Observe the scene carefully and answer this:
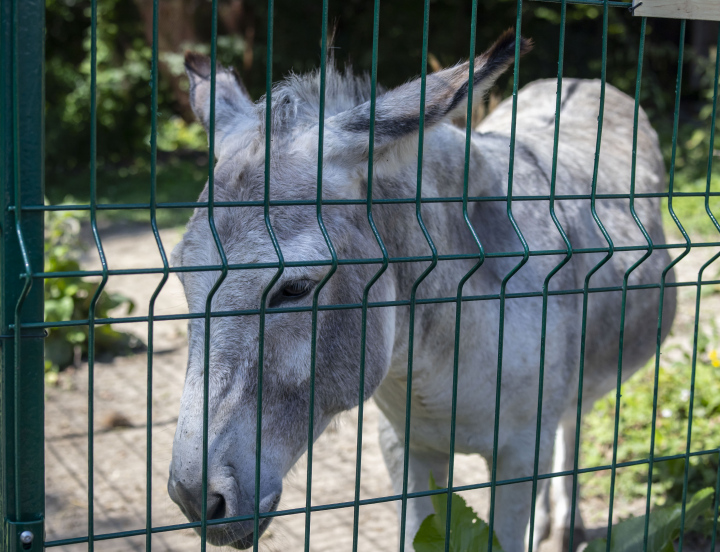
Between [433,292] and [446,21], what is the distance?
13605 mm

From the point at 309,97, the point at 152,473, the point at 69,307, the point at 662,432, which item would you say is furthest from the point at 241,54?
the point at 309,97

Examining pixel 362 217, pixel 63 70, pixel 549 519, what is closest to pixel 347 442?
pixel 549 519

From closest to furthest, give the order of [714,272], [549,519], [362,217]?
1. [362,217]
2. [549,519]
3. [714,272]

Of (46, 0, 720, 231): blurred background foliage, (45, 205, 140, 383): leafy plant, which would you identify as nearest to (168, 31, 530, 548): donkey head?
(45, 205, 140, 383): leafy plant

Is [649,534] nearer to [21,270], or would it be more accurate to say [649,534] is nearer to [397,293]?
[397,293]

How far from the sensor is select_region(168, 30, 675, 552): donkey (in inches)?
65.7

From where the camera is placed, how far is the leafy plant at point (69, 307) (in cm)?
513

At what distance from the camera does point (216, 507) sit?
1.57 metres

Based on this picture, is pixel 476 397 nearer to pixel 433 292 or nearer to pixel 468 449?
pixel 468 449

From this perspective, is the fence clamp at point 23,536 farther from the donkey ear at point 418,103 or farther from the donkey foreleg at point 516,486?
the donkey foreleg at point 516,486

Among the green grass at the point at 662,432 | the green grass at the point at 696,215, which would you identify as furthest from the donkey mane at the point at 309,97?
the green grass at the point at 696,215

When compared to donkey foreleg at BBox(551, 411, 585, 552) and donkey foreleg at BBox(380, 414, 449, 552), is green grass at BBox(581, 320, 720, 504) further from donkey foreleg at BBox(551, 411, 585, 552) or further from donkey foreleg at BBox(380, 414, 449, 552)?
donkey foreleg at BBox(380, 414, 449, 552)

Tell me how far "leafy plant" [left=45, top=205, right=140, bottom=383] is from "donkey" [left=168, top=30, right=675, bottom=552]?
306cm

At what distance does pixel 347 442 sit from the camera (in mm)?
4340
